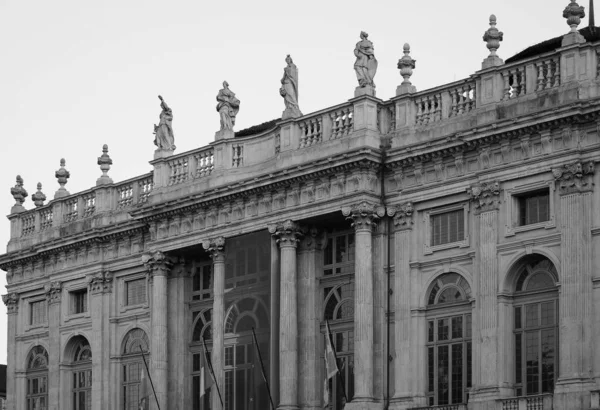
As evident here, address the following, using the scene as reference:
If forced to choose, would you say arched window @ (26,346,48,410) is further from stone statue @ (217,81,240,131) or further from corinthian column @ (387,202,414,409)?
corinthian column @ (387,202,414,409)

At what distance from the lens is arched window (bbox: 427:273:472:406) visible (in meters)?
44.6

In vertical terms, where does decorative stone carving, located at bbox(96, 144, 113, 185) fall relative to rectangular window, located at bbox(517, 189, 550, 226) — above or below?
above

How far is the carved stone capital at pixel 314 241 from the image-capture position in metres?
49.0

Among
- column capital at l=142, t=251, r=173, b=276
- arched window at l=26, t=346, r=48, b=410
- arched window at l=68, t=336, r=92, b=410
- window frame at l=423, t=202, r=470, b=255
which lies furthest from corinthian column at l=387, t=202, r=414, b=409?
arched window at l=26, t=346, r=48, b=410

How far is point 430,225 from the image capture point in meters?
45.7

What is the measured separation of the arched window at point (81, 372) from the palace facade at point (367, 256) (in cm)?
9

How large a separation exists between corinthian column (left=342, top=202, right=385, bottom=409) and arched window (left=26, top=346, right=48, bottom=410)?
18243mm

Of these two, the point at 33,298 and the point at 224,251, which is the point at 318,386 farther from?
the point at 33,298

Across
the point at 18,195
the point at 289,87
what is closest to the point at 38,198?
the point at 18,195

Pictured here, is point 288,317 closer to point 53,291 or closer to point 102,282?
point 102,282

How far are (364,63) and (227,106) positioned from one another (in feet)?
21.7

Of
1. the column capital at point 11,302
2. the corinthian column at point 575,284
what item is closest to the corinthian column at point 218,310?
the corinthian column at point 575,284

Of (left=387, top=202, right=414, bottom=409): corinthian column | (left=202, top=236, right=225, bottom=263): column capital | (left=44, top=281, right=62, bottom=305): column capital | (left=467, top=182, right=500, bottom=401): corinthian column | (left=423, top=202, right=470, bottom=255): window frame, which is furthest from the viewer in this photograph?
(left=44, top=281, right=62, bottom=305): column capital

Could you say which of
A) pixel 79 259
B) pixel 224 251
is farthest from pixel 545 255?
pixel 79 259
